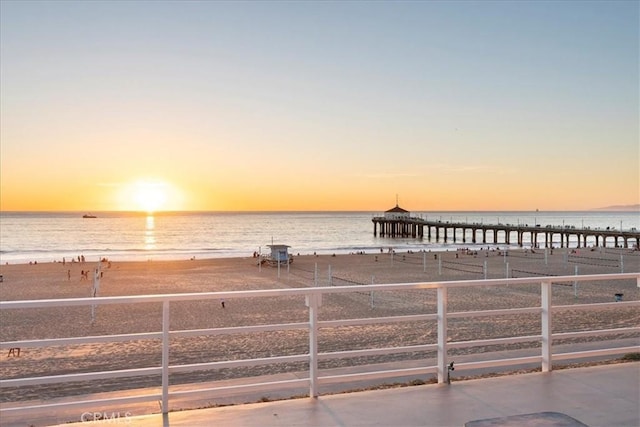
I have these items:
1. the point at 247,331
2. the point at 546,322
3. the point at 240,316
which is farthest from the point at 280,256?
the point at 247,331

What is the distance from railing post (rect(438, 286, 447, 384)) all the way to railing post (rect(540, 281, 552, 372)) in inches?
35.3

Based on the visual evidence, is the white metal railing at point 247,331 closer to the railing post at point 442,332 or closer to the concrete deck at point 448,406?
Answer: the railing post at point 442,332

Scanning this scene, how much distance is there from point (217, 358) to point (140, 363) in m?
1.30

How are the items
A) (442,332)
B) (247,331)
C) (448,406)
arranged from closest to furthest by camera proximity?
(448,406) < (247,331) < (442,332)

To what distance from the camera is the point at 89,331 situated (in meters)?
12.3

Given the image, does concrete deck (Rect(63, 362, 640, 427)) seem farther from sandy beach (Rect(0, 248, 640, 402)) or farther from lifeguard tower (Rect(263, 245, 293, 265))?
lifeguard tower (Rect(263, 245, 293, 265))

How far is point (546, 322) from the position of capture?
165 inches

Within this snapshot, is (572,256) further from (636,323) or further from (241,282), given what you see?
(636,323)

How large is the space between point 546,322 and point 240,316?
35.6 feet

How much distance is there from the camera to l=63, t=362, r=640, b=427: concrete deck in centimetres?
323

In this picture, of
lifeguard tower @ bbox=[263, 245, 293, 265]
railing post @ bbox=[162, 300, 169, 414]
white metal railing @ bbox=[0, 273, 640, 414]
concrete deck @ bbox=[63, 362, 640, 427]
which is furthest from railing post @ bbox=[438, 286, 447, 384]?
lifeguard tower @ bbox=[263, 245, 293, 265]

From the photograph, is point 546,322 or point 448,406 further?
point 546,322

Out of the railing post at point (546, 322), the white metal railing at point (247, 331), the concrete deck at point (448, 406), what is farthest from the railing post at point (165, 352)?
the railing post at point (546, 322)

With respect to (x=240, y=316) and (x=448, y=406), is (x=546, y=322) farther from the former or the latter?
(x=240, y=316)
